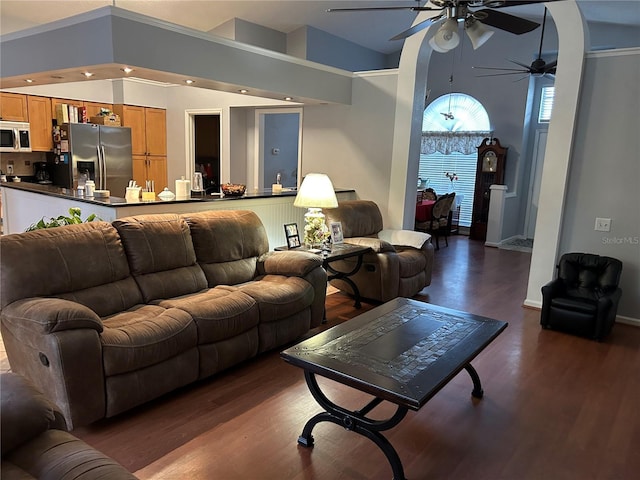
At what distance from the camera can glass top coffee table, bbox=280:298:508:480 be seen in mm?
2096

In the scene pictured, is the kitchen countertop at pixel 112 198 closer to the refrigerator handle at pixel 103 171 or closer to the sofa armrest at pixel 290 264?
the sofa armrest at pixel 290 264

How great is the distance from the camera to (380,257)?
→ 4660mm

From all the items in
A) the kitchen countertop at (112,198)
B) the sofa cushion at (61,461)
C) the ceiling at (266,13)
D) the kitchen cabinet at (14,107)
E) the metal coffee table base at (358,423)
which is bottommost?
the metal coffee table base at (358,423)

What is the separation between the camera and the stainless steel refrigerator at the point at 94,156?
6.67 meters

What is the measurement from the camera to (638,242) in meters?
4.39

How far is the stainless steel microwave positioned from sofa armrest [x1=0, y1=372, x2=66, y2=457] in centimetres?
593

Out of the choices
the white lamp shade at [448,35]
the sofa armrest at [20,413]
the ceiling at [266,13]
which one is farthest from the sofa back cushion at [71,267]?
the ceiling at [266,13]

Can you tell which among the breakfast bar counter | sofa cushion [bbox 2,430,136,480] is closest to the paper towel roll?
the breakfast bar counter

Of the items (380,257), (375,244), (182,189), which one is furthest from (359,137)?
(182,189)

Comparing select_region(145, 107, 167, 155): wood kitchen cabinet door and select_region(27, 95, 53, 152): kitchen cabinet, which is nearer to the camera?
select_region(27, 95, 53, 152): kitchen cabinet

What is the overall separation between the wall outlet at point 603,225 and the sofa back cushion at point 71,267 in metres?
4.21

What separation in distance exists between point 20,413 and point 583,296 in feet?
14.3

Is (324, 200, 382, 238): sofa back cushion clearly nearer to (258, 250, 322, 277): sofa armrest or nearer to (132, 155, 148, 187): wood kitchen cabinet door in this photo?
(258, 250, 322, 277): sofa armrest

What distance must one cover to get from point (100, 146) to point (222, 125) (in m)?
1.83
